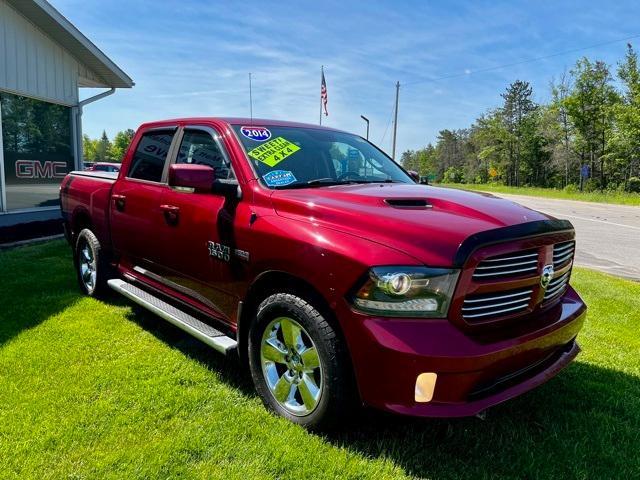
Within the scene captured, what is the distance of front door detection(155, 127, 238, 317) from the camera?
3320 millimetres

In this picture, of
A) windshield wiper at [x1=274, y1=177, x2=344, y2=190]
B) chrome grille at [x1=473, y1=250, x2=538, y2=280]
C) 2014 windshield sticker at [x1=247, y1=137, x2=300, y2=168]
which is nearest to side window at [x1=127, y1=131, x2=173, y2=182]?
2014 windshield sticker at [x1=247, y1=137, x2=300, y2=168]

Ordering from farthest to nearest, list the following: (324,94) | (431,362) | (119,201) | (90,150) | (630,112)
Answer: (90,150) < (630,112) < (324,94) < (119,201) < (431,362)

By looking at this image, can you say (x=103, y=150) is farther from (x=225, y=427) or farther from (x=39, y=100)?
(x=225, y=427)

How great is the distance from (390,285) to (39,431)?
2211 millimetres

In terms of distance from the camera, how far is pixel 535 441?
9.48 feet

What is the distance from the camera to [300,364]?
2.83m

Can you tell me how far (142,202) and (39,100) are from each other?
8.97m

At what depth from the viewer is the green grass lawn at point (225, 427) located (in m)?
2.59

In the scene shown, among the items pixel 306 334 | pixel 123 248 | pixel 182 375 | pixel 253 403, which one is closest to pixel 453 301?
pixel 306 334

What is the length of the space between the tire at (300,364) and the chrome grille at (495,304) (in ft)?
2.20

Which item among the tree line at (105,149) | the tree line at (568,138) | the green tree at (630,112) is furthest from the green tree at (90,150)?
the green tree at (630,112)

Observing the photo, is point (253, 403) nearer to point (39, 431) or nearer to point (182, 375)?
point (182, 375)

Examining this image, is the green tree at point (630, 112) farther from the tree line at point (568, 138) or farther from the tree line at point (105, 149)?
the tree line at point (105, 149)

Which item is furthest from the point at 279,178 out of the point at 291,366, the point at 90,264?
the point at 90,264
